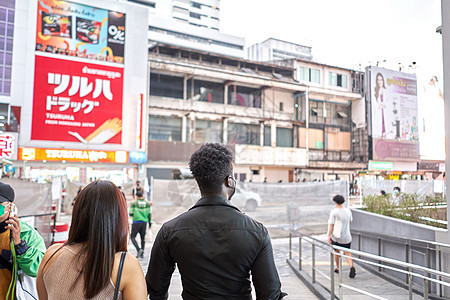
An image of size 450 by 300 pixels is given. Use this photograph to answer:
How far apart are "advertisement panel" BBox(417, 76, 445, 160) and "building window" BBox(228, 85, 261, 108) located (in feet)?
63.7

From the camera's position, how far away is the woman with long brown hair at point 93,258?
1655 millimetres

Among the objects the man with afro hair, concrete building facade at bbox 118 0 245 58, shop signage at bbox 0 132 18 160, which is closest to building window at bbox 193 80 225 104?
shop signage at bbox 0 132 18 160

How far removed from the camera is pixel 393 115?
34.9 m

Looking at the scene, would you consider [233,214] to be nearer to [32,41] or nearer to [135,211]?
[135,211]

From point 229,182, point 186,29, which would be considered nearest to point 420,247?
point 229,182

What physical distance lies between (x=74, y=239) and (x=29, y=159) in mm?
21643

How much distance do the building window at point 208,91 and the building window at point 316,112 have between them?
30.5 ft

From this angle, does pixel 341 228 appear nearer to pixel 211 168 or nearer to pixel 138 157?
pixel 211 168

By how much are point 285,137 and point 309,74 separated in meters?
6.71

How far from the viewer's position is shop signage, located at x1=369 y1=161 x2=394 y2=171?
1309 inches

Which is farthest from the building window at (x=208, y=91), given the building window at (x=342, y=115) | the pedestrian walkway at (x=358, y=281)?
the pedestrian walkway at (x=358, y=281)

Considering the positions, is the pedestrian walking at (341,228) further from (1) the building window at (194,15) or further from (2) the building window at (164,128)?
(1) the building window at (194,15)

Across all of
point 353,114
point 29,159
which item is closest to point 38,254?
point 29,159

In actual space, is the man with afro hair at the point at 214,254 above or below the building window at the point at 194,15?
below
